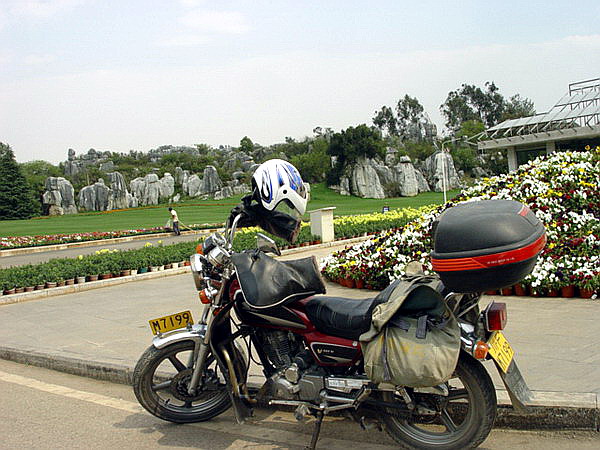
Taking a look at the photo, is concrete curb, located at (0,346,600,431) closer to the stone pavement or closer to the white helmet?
the stone pavement

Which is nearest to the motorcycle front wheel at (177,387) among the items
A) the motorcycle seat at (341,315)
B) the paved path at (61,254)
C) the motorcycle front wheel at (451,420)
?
the motorcycle seat at (341,315)

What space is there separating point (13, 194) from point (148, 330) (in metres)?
51.9

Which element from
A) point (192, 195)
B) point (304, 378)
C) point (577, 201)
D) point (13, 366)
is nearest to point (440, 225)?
point (304, 378)

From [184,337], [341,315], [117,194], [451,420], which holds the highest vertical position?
[117,194]

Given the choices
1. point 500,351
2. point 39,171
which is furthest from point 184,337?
point 39,171

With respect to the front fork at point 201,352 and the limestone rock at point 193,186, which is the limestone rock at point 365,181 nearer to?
the limestone rock at point 193,186

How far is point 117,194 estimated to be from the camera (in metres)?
62.0

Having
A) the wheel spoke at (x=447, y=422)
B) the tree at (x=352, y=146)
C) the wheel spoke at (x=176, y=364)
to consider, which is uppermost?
the tree at (x=352, y=146)

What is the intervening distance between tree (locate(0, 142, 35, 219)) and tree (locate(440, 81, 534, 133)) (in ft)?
253

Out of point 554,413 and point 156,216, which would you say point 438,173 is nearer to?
point 156,216

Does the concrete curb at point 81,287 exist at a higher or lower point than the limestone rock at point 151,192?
lower

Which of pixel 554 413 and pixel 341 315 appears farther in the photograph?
pixel 554 413

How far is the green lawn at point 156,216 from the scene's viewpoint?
3656 centimetres

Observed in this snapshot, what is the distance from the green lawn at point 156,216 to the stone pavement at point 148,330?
25.4 meters
